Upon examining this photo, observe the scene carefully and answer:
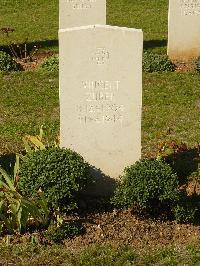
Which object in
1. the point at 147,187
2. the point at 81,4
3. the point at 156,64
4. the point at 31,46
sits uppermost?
the point at 81,4

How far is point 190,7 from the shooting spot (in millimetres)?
13180

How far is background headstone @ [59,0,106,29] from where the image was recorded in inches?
492

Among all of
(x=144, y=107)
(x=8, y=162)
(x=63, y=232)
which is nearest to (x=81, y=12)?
(x=144, y=107)

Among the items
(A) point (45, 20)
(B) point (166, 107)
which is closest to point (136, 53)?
(B) point (166, 107)

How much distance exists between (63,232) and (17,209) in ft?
1.72

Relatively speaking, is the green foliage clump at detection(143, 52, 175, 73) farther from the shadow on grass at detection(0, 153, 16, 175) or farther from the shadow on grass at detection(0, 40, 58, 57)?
the shadow on grass at detection(0, 153, 16, 175)

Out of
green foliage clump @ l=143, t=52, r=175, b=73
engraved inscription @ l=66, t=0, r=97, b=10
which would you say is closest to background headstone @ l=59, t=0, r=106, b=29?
engraved inscription @ l=66, t=0, r=97, b=10

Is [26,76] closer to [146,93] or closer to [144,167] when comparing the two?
[146,93]

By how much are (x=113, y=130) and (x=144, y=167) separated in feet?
2.34

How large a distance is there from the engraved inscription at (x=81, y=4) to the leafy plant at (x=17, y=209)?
21.6ft

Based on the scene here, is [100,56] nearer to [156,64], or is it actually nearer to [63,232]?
[63,232]

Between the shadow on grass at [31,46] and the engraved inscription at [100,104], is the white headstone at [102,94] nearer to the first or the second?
the engraved inscription at [100,104]

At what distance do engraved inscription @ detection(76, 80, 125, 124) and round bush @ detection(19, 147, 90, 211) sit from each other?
A: 575 mm

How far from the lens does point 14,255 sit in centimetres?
625
